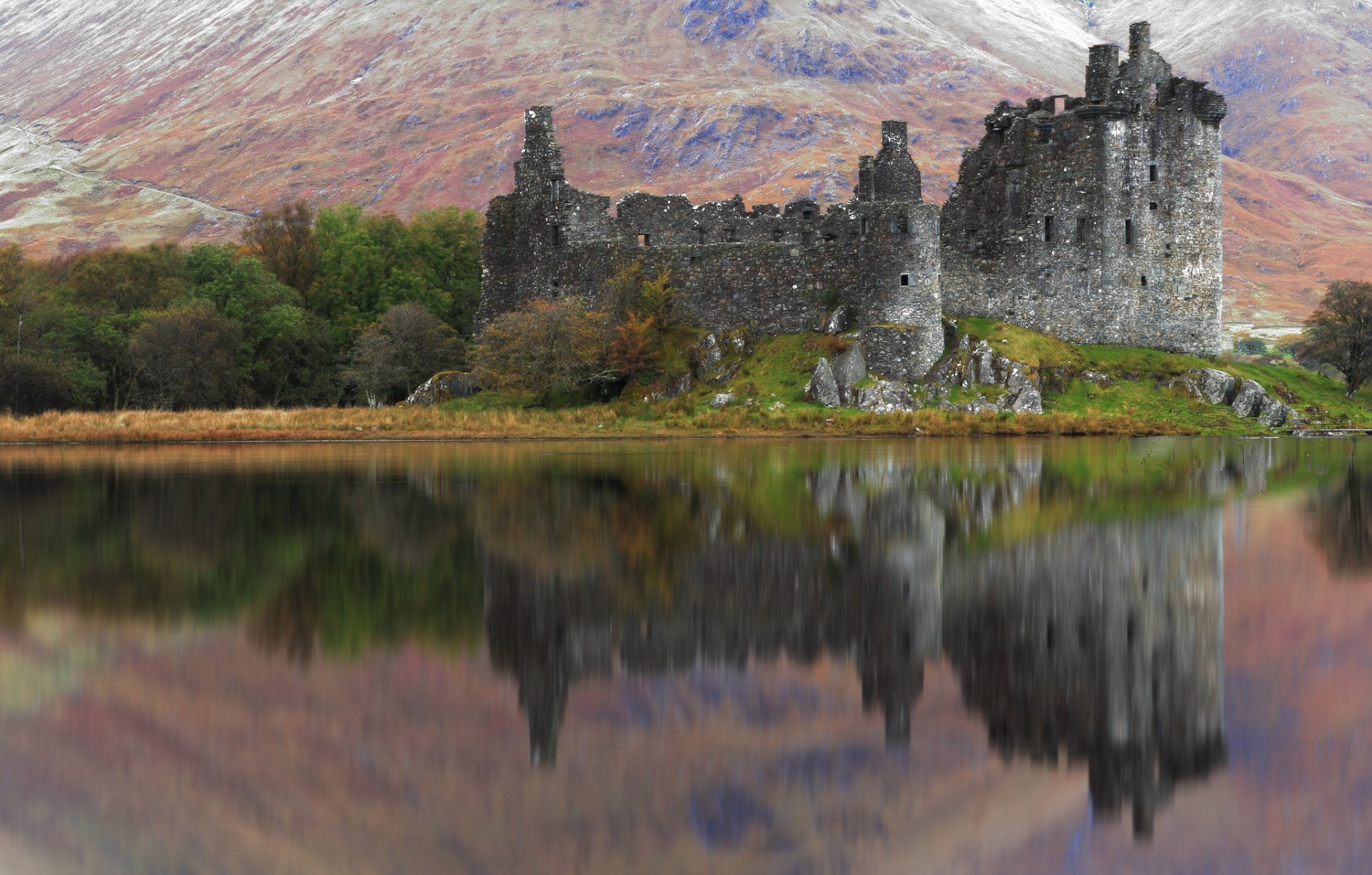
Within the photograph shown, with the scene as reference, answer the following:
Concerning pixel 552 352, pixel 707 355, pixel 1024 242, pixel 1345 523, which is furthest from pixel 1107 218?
pixel 1345 523

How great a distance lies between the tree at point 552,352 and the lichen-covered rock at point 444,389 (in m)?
2.41

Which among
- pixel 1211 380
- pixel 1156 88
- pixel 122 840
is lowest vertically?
pixel 122 840

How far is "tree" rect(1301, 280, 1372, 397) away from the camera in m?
47.4

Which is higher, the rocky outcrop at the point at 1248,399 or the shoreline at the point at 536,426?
the rocky outcrop at the point at 1248,399

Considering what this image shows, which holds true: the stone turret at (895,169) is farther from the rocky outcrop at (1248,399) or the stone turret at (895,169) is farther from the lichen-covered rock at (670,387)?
the rocky outcrop at (1248,399)

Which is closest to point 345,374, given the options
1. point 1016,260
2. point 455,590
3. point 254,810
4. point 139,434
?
point 139,434

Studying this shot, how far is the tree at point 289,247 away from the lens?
65.8m

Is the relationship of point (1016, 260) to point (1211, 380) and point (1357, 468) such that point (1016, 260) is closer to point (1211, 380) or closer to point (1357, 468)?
point (1211, 380)

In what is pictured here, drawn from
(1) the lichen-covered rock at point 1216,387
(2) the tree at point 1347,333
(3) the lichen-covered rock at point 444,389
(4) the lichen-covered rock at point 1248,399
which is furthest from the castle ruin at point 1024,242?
(3) the lichen-covered rock at point 444,389

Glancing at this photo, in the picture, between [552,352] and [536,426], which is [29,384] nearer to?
[552,352]

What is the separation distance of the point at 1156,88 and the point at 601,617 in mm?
40624

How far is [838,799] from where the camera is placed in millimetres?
7133

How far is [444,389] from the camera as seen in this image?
5062 centimetres

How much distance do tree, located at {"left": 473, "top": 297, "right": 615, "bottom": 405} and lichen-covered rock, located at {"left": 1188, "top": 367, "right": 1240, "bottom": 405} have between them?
1886 centimetres
